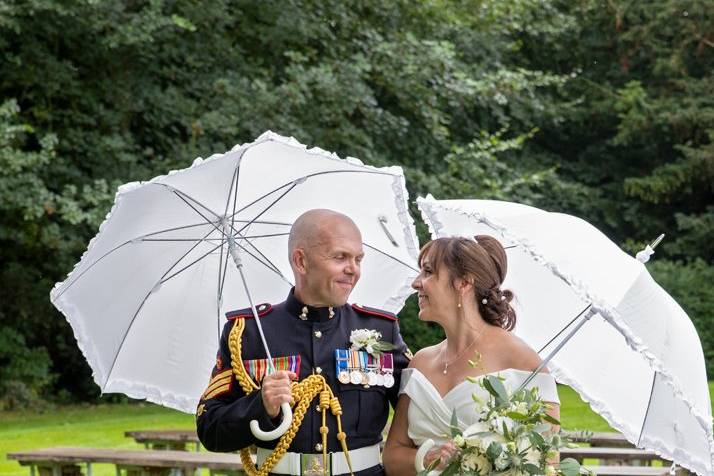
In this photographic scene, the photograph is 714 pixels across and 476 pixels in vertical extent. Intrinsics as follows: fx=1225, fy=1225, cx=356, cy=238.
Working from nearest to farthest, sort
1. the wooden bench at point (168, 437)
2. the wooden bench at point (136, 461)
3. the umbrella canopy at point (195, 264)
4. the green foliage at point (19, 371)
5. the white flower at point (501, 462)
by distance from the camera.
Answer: the white flower at point (501, 462) < the umbrella canopy at point (195, 264) < the wooden bench at point (136, 461) < the wooden bench at point (168, 437) < the green foliage at point (19, 371)

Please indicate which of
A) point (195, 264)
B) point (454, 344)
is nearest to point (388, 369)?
point (454, 344)

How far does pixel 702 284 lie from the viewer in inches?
754

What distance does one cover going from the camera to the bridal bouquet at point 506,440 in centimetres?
347

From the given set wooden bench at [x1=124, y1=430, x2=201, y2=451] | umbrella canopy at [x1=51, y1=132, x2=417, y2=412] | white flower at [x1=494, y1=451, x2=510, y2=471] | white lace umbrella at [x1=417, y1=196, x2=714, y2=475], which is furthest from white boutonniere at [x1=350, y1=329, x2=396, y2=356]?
wooden bench at [x1=124, y1=430, x2=201, y2=451]

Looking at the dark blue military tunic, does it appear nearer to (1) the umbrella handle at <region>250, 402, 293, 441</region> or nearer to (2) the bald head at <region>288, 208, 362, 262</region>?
(1) the umbrella handle at <region>250, 402, 293, 441</region>

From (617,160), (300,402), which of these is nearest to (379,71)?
(617,160)

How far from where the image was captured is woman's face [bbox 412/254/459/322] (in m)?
3.89

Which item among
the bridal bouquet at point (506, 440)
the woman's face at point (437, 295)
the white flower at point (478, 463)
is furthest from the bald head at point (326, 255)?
the white flower at point (478, 463)

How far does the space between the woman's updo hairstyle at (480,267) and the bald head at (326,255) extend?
267 mm

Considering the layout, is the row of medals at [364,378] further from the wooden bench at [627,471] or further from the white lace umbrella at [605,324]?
the wooden bench at [627,471]

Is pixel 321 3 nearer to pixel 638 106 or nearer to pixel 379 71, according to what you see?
pixel 379 71

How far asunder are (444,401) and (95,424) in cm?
1104

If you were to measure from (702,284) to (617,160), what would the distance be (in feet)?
14.2

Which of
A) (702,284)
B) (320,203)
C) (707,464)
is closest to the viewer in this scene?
(707,464)
